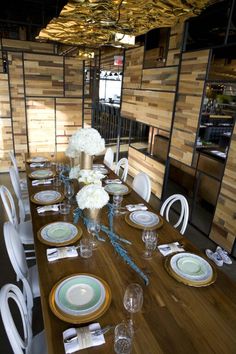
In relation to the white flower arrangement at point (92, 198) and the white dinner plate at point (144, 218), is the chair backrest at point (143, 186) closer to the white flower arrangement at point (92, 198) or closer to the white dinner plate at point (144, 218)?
the white dinner plate at point (144, 218)

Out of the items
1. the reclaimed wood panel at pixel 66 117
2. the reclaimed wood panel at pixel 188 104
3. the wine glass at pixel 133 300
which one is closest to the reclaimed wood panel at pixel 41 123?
the reclaimed wood panel at pixel 66 117

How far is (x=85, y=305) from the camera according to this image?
119cm

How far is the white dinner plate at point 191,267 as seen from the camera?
1405mm

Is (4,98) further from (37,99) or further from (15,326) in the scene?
(15,326)

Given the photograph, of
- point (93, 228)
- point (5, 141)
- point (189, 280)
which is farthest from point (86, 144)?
point (5, 141)

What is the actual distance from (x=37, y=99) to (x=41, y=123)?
480 millimetres

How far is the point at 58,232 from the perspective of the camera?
5.81 feet

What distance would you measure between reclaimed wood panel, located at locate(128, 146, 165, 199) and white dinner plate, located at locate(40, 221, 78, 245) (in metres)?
2.58

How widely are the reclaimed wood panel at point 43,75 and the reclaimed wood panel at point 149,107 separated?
4.60 ft

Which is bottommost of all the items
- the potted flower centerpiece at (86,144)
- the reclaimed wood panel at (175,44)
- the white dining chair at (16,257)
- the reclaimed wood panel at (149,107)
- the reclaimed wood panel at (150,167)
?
the reclaimed wood panel at (150,167)

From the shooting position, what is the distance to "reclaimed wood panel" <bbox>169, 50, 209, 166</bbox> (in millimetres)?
3178

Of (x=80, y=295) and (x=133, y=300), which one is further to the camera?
(x=80, y=295)

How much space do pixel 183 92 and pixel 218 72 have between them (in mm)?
2841

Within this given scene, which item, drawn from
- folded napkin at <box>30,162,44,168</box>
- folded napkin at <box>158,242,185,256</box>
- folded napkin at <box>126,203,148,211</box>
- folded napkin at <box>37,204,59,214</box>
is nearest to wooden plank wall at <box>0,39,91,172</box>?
folded napkin at <box>30,162,44,168</box>
